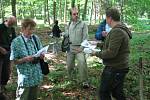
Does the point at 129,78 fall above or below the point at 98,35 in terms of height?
below

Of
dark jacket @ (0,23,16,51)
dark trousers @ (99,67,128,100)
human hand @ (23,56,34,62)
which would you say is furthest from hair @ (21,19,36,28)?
dark jacket @ (0,23,16,51)

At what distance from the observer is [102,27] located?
801cm

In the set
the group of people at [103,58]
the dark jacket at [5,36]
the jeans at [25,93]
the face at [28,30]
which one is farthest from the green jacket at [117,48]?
the dark jacket at [5,36]

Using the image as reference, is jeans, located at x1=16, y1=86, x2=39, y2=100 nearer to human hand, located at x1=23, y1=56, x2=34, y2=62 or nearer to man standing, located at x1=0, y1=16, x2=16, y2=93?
human hand, located at x1=23, y1=56, x2=34, y2=62

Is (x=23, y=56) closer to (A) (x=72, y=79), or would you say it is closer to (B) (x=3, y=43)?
(B) (x=3, y=43)

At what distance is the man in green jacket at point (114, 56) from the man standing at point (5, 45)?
2.82m

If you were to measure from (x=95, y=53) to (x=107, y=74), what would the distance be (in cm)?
47

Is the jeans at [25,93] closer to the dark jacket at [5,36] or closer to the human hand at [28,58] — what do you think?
the human hand at [28,58]

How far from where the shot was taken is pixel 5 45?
814 centimetres

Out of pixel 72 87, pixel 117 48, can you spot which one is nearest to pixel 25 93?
pixel 117 48

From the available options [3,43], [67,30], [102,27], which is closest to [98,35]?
[102,27]

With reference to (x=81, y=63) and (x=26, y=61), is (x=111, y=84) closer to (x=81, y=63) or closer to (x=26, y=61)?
(x=26, y=61)

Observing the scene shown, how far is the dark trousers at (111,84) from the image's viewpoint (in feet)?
19.2

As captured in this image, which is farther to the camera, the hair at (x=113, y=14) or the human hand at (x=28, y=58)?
the hair at (x=113, y=14)
